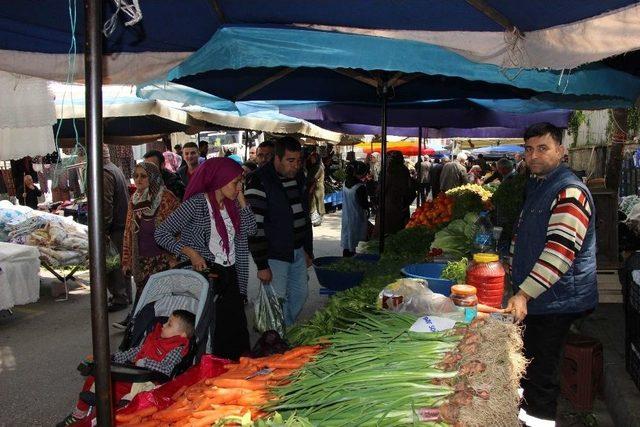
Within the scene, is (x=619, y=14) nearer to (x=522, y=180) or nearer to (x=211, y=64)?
(x=211, y=64)

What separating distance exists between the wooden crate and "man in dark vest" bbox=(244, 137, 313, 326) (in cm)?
316

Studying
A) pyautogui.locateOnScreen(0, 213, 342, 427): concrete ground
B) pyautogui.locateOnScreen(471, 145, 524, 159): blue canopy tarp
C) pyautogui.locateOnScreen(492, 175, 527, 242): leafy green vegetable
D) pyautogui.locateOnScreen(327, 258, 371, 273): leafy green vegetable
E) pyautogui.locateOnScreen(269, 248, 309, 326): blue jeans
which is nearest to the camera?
pyautogui.locateOnScreen(0, 213, 342, 427): concrete ground

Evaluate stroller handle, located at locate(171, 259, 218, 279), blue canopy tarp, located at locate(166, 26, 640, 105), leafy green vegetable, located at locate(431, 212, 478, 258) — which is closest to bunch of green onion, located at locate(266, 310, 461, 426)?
blue canopy tarp, located at locate(166, 26, 640, 105)

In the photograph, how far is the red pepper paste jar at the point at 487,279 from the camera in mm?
→ 3262

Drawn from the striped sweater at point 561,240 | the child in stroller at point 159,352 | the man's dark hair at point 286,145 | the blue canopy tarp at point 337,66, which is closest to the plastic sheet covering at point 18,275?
the blue canopy tarp at point 337,66

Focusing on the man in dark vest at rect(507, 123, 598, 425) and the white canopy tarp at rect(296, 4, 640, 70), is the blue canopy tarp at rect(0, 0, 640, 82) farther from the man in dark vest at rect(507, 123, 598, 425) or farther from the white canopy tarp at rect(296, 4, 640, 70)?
the man in dark vest at rect(507, 123, 598, 425)

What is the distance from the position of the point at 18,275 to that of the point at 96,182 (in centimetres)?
595

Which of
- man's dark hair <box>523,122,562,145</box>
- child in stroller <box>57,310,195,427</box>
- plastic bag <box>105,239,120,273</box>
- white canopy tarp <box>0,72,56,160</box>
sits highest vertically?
white canopy tarp <box>0,72,56,160</box>

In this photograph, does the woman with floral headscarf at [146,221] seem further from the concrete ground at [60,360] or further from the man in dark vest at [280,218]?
the man in dark vest at [280,218]

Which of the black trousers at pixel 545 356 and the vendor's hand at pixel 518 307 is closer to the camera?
the vendor's hand at pixel 518 307

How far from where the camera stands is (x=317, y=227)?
1642 centimetres

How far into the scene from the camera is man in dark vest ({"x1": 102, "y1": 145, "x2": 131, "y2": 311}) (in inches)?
280

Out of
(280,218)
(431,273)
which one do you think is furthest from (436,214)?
(431,273)

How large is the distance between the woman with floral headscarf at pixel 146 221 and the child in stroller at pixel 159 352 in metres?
1.97
